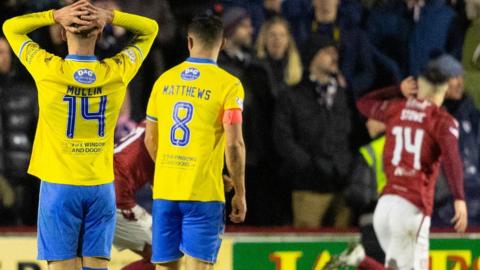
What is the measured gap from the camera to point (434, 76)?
9078mm

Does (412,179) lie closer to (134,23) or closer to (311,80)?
(311,80)

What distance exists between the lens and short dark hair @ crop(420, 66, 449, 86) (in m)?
9.06

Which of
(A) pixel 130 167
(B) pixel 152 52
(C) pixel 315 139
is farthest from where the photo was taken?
(C) pixel 315 139

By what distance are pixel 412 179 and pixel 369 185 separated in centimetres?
33

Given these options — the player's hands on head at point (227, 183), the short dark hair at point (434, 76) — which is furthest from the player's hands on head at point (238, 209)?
the short dark hair at point (434, 76)

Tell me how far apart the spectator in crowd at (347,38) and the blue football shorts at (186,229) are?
87.6 inches

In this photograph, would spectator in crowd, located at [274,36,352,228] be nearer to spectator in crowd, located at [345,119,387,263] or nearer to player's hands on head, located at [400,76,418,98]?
spectator in crowd, located at [345,119,387,263]

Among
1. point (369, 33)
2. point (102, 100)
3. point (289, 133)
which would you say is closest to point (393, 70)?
point (369, 33)

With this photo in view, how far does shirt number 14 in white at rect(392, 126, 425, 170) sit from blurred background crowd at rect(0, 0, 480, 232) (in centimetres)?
14

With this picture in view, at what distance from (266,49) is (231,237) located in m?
1.31

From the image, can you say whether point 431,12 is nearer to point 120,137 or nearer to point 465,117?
point 465,117

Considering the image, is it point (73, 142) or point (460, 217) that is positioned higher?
point (73, 142)

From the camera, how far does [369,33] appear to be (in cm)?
909

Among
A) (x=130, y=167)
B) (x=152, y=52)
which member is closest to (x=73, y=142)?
(x=130, y=167)
